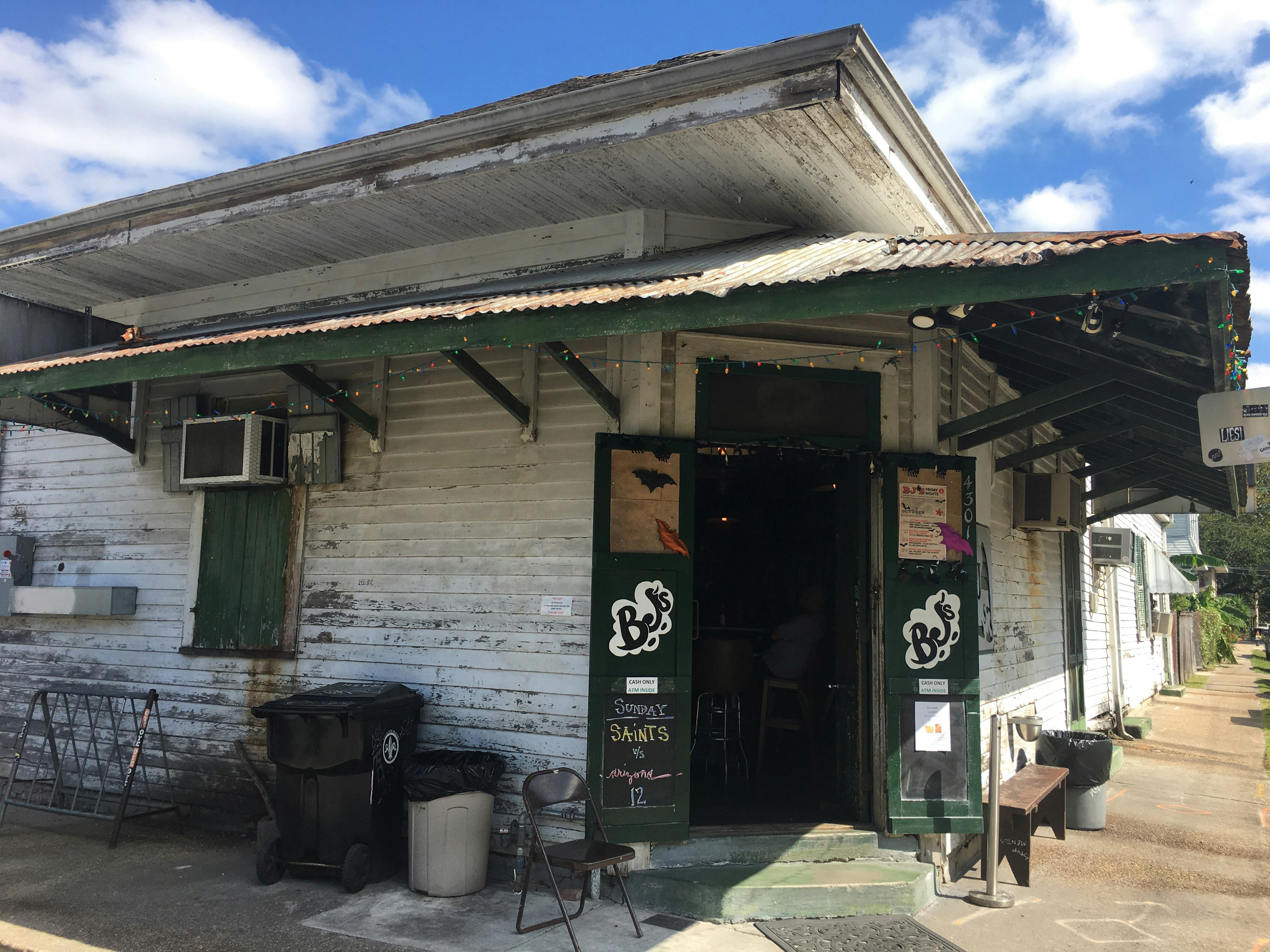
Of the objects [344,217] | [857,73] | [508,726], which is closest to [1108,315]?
[857,73]

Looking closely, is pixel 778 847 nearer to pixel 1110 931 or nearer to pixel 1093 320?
pixel 1110 931

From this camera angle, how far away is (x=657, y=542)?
559 centimetres

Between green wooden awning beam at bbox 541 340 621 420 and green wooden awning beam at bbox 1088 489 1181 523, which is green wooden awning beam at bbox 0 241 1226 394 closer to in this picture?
green wooden awning beam at bbox 541 340 621 420

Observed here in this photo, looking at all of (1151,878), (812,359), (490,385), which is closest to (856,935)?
(1151,878)

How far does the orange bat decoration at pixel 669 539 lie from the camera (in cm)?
558

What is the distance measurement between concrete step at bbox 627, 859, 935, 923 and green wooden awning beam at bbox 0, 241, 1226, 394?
10.4ft

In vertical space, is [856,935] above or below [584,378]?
below

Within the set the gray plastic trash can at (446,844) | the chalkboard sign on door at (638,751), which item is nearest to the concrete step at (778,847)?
the chalkboard sign on door at (638,751)

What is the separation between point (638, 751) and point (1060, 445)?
162 inches

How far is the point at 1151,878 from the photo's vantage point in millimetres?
6344

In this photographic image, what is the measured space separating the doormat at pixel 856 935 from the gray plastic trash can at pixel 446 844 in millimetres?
1735

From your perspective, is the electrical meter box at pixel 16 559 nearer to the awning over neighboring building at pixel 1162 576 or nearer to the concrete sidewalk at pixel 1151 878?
the concrete sidewalk at pixel 1151 878

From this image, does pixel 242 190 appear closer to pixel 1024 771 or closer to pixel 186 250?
pixel 186 250

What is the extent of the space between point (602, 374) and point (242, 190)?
329cm
